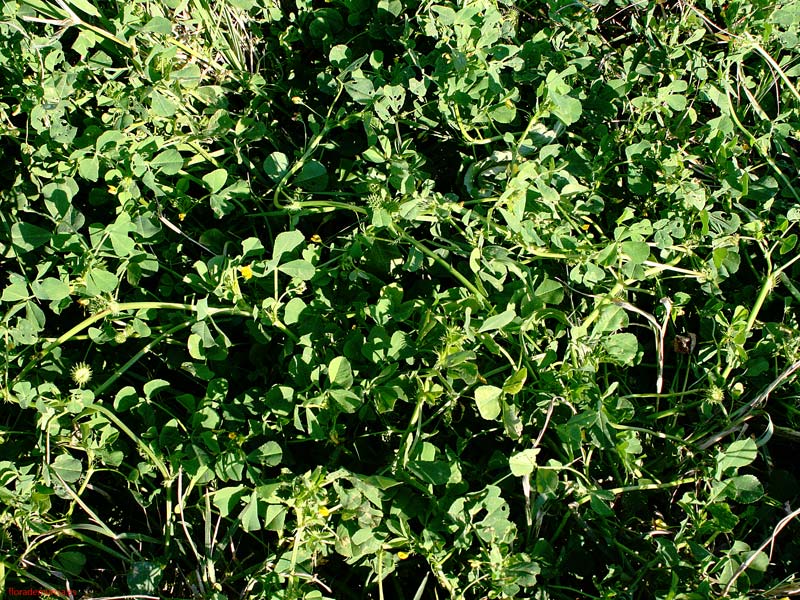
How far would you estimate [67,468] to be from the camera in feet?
7.40

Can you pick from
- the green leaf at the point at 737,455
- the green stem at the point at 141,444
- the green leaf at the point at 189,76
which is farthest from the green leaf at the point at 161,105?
the green leaf at the point at 737,455

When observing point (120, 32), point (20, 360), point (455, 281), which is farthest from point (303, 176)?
point (20, 360)

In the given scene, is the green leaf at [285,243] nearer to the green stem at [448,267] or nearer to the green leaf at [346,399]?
the green stem at [448,267]

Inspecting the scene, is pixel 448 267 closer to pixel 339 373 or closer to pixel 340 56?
pixel 339 373

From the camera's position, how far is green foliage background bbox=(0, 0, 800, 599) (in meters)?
2.12

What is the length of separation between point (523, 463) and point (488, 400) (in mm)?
198

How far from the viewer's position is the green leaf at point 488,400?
6.81 ft

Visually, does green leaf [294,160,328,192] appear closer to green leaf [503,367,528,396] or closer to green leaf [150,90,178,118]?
green leaf [150,90,178,118]

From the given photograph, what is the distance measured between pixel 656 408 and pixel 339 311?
1.09 m

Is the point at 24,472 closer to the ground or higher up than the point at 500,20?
closer to the ground

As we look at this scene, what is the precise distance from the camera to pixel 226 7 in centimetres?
296

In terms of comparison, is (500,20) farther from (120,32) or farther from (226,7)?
Answer: (120,32)

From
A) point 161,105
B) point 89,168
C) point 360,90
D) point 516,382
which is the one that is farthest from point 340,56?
point 516,382

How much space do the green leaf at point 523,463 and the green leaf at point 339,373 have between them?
1.66 feet
